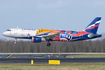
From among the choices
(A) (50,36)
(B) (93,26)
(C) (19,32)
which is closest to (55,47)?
(B) (93,26)

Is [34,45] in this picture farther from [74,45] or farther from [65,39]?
[65,39]

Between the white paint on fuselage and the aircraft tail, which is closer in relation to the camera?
the white paint on fuselage

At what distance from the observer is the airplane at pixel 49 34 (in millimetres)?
42856

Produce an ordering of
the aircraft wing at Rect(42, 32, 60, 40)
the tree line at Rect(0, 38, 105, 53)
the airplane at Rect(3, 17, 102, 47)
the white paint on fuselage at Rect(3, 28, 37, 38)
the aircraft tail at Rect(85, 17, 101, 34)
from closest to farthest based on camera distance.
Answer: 1. the white paint on fuselage at Rect(3, 28, 37, 38)
2. the airplane at Rect(3, 17, 102, 47)
3. the aircraft wing at Rect(42, 32, 60, 40)
4. the aircraft tail at Rect(85, 17, 101, 34)
5. the tree line at Rect(0, 38, 105, 53)

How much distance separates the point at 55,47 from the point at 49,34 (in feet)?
123

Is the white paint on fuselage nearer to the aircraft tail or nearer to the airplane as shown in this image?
Result: the airplane

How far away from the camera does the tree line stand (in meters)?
74.9

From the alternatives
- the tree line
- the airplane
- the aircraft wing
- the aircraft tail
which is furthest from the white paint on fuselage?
the tree line

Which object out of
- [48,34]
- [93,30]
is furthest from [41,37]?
[93,30]

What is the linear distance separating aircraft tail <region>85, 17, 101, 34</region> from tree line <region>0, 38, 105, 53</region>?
2407 cm

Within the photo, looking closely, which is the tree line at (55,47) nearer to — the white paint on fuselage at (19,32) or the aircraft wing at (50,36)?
the aircraft wing at (50,36)

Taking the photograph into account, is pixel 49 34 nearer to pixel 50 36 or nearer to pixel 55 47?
pixel 50 36

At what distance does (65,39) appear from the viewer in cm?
4569

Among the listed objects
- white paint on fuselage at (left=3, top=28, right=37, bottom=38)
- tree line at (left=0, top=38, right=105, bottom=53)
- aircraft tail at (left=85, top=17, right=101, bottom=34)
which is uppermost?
aircraft tail at (left=85, top=17, right=101, bottom=34)
